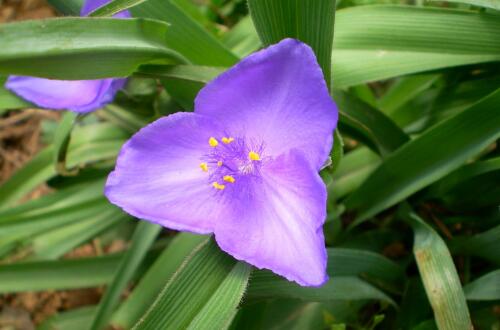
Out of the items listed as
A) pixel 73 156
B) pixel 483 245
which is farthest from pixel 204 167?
pixel 73 156

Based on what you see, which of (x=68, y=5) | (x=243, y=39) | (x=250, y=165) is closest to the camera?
(x=250, y=165)

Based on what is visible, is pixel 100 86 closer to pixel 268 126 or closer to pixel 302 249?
pixel 268 126

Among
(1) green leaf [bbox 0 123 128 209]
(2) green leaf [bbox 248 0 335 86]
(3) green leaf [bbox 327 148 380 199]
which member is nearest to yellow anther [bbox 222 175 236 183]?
(2) green leaf [bbox 248 0 335 86]

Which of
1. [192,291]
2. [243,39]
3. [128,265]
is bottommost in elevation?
[128,265]

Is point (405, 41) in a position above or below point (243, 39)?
above

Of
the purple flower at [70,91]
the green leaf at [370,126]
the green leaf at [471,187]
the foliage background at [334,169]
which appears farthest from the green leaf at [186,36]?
the green leaf at [471,187]

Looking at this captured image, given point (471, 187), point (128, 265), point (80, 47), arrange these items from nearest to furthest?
point (80, 47), point (471, 187), point (128, 265)

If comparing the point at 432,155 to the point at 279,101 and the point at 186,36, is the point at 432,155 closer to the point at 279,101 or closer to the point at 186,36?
the point at 279,101
